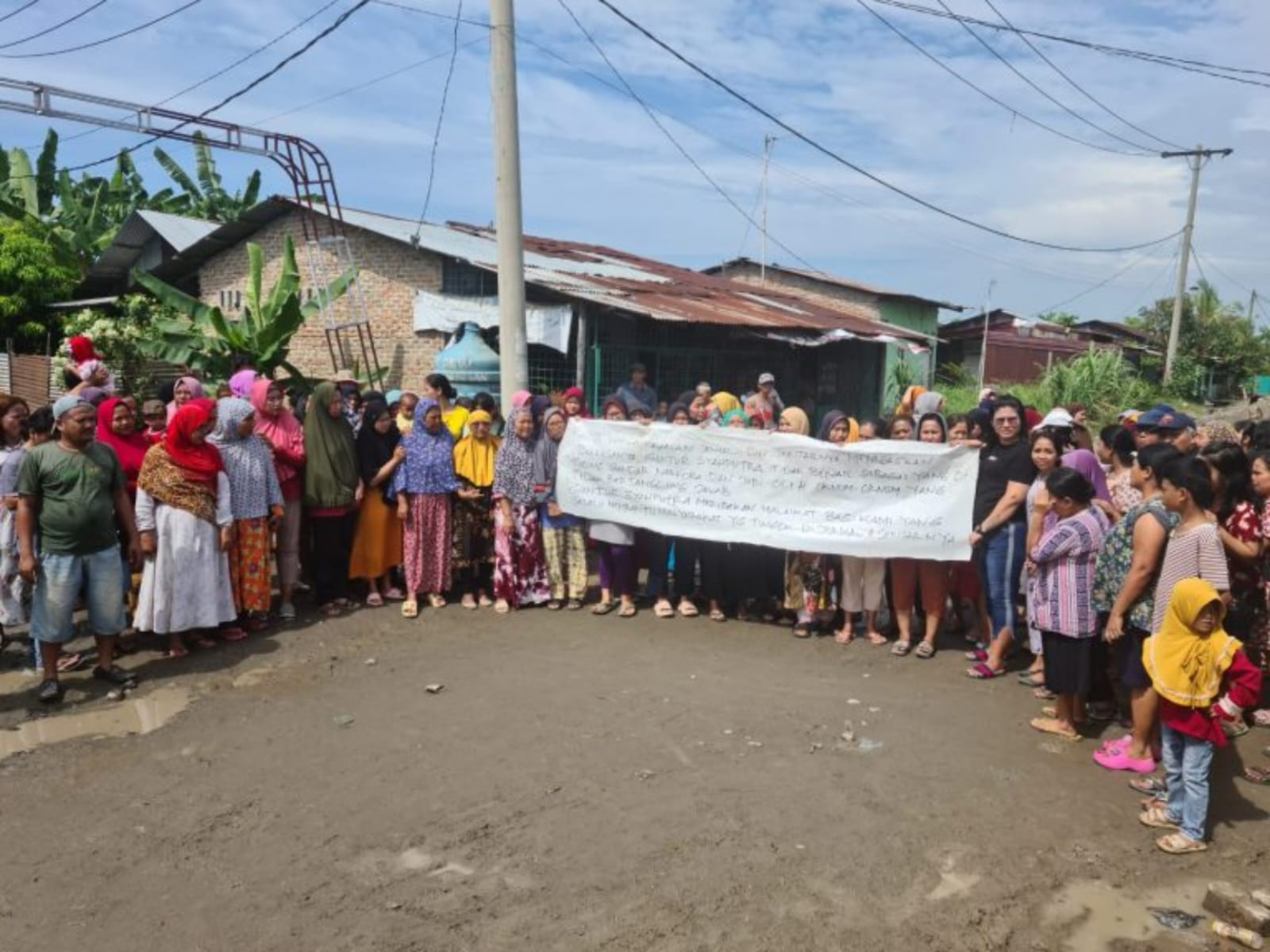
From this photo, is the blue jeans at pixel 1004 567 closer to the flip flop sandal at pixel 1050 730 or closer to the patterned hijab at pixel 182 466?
the flip flop sandal at pixel 1050 730

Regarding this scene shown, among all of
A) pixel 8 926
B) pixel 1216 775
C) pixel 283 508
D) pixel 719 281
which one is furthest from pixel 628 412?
pixel 719 281

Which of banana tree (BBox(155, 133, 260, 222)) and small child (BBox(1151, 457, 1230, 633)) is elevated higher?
banana tree (BBox(155, 133, 260, 222))

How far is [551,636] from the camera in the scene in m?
5.84

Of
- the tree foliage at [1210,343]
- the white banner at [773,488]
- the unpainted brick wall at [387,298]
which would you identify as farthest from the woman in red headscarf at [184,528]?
the tree foliage at [1210,343]

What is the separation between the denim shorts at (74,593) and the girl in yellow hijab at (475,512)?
218cm

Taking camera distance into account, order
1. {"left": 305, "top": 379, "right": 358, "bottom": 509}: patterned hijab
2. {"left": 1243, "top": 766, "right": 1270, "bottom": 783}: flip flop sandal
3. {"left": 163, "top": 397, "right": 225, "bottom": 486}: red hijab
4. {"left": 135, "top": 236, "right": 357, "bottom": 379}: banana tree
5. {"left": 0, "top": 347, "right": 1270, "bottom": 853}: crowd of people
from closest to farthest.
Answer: {"left": 0, "top": 347, "right": 1270, "bottom": 853}: crowd of people → {"left": 1243, "top": 766, "right": 1270, "bottom": 783}: flip flop sandal → {"left": 163, "top": 397, "right": 225, "bottom": 486}: red hijab → {"left": 305, "top": 379, "right": 358, "bottom": 509}: patterned hijab → {"left": 135, "top": 236, "right": 357, "bottom": 379}: banana tree

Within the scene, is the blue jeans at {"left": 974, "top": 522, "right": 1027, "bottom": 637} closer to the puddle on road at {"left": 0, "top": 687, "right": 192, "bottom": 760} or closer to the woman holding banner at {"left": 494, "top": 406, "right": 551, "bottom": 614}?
the woman holding banner at {"left": 494, "top": 406, "right": 551, "bottom": 614}

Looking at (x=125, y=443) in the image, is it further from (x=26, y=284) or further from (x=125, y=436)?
(x=26, y=284)

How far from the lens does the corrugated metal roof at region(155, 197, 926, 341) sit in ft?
39.3

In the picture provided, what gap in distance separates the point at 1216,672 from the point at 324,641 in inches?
190

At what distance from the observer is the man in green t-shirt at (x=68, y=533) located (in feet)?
15.0

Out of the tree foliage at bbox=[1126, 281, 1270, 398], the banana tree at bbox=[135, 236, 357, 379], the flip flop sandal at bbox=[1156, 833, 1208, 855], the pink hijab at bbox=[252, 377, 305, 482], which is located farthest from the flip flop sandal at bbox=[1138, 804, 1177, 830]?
the tree foliage at bbox=[1126, 281, 1270, 398]

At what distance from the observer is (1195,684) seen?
3.31 m

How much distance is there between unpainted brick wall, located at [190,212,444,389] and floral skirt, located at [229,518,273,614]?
296 inches
